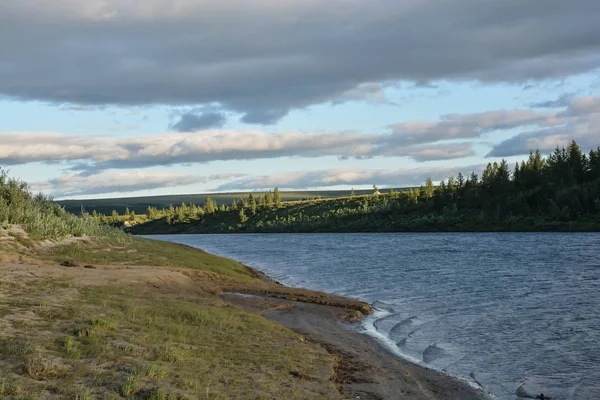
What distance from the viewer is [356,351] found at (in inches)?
733

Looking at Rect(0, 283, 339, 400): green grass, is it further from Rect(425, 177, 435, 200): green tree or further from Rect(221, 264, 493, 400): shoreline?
Rect(425, 177, 435, 200): green tree

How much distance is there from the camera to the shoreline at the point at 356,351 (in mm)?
14570

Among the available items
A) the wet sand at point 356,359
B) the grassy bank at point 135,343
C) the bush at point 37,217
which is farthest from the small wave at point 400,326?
the bush at point 37,217

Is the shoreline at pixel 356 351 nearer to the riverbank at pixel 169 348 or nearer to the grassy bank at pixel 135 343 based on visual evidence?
the riverbank at pixel 169 348

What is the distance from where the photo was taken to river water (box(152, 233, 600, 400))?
17328 millimetres

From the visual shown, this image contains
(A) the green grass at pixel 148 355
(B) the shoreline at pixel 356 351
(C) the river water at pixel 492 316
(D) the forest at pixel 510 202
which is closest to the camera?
(A) the green grass at pixel 148 355

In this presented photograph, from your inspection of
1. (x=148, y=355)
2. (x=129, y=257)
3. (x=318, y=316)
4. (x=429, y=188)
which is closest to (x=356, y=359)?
(x=148, y=355)

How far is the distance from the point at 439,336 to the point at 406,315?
491 cm

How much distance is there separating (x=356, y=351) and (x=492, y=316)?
1106cm

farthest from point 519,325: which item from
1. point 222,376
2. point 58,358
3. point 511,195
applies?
point 511,195

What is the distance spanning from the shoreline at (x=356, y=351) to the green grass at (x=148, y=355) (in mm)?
939

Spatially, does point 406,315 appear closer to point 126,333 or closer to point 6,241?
point 126,333

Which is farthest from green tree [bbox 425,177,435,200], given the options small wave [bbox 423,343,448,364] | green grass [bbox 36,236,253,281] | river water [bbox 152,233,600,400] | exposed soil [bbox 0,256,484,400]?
small wave [bbox 423,343,448,364]

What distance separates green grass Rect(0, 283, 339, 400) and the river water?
5.31m
